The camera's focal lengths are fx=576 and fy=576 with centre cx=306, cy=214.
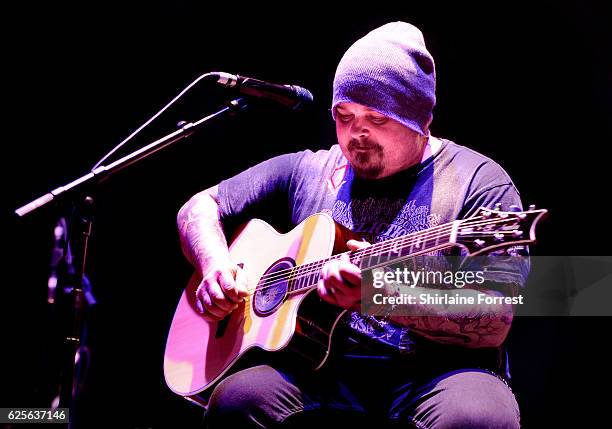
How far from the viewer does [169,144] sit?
2186 millimetres

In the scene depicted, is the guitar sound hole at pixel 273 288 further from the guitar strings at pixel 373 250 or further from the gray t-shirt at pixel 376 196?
the gray t-shirt at pixel 376 196

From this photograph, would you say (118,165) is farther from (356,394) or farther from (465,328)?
(465,328)

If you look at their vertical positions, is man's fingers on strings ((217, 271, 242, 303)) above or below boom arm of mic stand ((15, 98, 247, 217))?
below

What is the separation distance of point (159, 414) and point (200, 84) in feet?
6.76

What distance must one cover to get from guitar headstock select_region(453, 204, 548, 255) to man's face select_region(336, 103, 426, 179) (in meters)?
0.56

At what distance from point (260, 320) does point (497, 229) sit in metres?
0.92

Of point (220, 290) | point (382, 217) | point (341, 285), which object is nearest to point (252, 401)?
point (341, 285)

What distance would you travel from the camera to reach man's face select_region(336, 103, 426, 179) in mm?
2229

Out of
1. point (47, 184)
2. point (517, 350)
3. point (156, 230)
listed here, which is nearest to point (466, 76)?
point (517, 350)

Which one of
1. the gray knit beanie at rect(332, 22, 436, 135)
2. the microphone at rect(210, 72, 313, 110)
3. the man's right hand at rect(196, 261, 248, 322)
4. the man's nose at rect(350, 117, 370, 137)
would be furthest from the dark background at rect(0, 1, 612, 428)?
the man's right hand at rect(196, 261, 248, 322)

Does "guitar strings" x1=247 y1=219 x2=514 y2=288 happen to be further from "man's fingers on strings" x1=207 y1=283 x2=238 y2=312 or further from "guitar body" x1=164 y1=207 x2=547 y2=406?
"man's fingers on strings" x1=207 y1=283 x2=238 y2=312

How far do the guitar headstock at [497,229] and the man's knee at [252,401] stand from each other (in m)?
0.74

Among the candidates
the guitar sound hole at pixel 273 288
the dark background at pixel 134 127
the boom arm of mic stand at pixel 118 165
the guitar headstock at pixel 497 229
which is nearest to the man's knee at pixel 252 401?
the guitar sound hole at pixel 273 288

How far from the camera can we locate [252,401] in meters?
1.81
